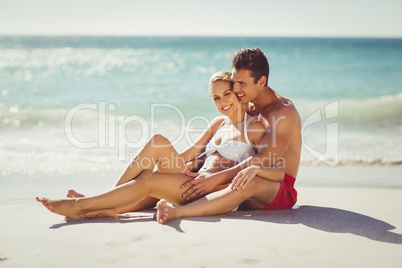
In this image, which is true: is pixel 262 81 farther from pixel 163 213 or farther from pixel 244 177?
pixel 163 213

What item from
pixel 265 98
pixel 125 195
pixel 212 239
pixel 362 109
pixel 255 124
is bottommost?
pixel 212 239

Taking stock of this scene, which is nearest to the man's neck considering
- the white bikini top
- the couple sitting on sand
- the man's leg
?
the couple sitting on sand

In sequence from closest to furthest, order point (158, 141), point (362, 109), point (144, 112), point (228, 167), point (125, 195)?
point (125, 195)
point (158, 141)
point (228, 167)
point (144, 112)
point (362, 109)

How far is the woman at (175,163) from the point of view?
3.54 meters

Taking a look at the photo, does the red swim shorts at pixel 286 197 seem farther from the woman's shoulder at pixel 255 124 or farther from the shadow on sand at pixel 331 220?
the woman's shoulder at pixel 255 124

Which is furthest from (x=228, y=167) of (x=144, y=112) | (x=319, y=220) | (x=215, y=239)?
(x=144, y=112)

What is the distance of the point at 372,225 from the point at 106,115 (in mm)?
8987

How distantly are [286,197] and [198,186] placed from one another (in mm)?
834

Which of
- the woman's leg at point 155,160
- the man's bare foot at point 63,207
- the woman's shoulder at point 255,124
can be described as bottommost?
the man's bare foot at point 63,207

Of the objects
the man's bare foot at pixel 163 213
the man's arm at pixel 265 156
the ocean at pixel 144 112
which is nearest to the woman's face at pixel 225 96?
the man's arm at pixel 265 156

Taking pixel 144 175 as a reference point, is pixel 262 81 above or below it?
above

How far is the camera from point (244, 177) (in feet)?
11.7

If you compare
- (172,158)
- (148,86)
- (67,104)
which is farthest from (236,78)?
(148,86)

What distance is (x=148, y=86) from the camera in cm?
1645
